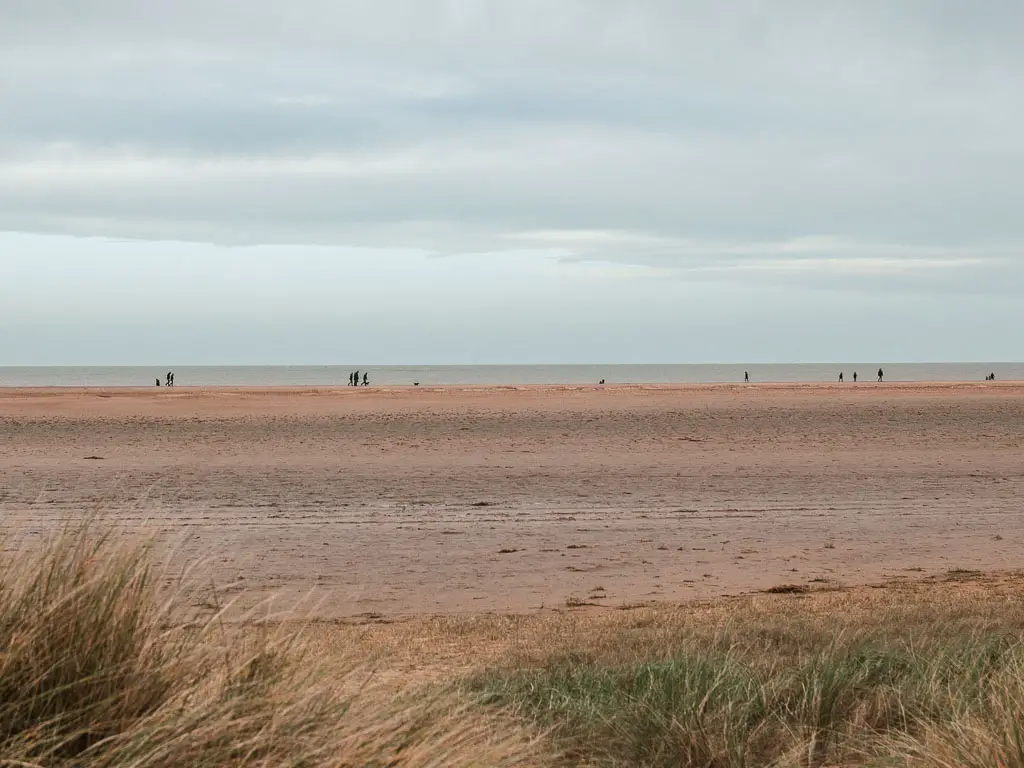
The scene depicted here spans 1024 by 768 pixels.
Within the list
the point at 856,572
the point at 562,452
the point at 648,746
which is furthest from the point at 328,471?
the point at 648,746

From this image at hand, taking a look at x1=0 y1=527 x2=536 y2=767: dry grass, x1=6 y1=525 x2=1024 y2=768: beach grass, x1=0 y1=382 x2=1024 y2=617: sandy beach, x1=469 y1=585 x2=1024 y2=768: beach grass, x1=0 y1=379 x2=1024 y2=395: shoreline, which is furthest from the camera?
x1=0 y1=379 x2=1024 y2=395: shoreline

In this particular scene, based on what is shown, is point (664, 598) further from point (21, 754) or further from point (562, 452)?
point (562, 452)

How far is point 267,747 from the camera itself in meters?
4.07

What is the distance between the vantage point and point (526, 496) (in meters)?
18.5

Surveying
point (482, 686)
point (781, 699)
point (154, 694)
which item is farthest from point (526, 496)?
point (154, 694)

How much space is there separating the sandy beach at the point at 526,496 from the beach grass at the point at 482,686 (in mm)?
807

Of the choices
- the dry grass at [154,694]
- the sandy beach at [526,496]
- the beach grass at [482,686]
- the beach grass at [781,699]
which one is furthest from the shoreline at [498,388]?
the dry grass at [154,694]

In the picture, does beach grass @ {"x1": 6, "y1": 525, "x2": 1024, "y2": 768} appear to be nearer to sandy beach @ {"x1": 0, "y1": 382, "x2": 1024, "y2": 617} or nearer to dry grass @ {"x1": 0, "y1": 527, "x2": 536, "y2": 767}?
dry grass @ {"x1": 0, "y1": 527, "x2": 536, "y2": 767}

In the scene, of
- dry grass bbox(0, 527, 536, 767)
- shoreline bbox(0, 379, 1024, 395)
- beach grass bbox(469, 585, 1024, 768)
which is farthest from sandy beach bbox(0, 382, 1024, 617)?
shoreline bbox(0, 379, 1024, 395)

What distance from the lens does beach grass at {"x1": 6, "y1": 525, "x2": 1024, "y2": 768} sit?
3.99 meters

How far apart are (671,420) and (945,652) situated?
2522 cm

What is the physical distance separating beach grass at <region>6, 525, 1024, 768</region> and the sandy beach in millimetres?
807

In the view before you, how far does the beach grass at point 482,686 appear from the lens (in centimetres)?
399

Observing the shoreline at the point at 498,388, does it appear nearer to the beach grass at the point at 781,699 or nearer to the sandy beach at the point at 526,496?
the sandy beach at the point at 526,496
